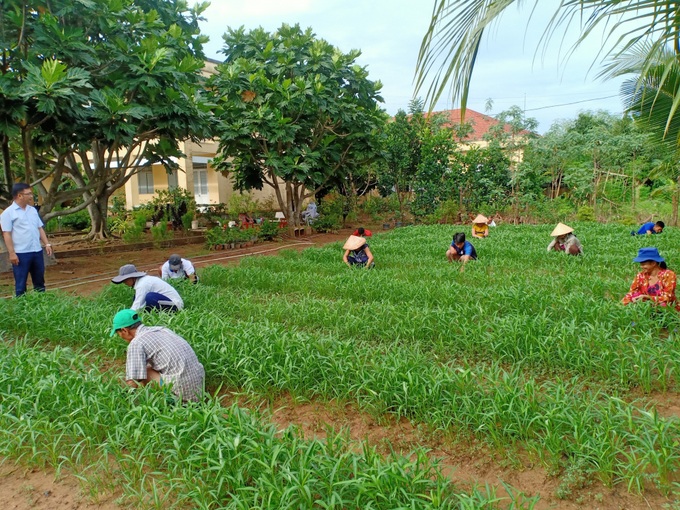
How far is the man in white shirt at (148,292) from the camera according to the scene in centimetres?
540

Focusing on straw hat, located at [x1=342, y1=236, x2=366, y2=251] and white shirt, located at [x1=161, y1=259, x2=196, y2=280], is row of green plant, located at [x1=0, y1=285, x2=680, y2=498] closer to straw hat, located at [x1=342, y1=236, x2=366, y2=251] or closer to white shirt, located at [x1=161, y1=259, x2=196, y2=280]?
white shirt, located at [x1=161, y1=259, x2=196, y2=280]

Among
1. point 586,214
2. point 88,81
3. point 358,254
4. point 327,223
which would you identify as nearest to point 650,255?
point 358,254

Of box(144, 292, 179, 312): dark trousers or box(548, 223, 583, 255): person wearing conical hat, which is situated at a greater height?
box(548, 223, 583, 255): person wearing conical hat

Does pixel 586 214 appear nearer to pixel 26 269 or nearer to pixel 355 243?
pixel 355 243

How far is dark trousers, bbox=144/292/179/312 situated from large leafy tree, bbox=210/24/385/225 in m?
7.70

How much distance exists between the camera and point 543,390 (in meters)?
3.82

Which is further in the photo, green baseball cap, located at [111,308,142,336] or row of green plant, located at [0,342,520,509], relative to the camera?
green baseball cap, located at [111,308,142,336]

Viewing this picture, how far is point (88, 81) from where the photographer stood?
8.39m

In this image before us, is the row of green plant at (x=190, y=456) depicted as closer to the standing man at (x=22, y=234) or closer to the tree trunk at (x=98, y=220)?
the standing man at (x=22, y=234)

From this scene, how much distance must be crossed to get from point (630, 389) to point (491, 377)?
118cm

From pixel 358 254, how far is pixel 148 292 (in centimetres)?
431

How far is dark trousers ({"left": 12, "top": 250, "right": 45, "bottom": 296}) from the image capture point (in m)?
6.74

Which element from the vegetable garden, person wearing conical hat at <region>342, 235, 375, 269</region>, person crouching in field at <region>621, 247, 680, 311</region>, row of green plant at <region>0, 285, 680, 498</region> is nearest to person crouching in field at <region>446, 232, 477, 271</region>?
person wearing conical hat at <region>342, 235, 375, 269</region>

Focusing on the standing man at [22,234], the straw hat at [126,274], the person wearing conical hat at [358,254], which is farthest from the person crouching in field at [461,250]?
the standing man at [22,234]
